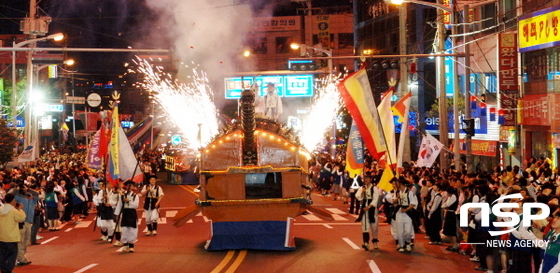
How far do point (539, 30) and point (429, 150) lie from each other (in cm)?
558

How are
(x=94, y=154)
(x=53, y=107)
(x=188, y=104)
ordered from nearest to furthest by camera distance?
(x=94, y=154), (x=188, y=104), (x=53, y=107)

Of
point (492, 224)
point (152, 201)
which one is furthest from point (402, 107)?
point (492, 224)

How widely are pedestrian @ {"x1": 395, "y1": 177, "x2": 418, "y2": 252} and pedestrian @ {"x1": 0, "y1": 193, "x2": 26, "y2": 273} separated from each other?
313 inches

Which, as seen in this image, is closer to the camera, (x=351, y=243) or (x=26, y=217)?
(x=26, y=217)

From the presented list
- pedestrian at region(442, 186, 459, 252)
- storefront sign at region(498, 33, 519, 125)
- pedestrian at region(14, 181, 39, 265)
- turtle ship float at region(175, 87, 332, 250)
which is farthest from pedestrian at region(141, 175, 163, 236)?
storefront sign at region(498, 33, 519, 125)

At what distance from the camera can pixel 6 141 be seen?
126 feet

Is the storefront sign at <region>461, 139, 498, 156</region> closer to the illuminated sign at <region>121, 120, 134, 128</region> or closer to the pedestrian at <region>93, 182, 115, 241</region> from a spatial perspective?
the pedestrian at <region>93, 182, 115, 241</region>

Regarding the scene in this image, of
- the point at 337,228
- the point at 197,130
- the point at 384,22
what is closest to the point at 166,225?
the point at 337,228

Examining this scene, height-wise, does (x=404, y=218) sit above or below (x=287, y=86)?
below

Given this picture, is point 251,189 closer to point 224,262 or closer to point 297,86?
point 224,262

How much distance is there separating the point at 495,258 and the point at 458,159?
40.6 ft

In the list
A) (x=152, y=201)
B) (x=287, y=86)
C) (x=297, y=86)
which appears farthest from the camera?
(x=297, y=86)

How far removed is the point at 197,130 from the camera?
32.0m

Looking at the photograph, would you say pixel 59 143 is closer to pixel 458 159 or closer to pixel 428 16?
pixel 428 16
